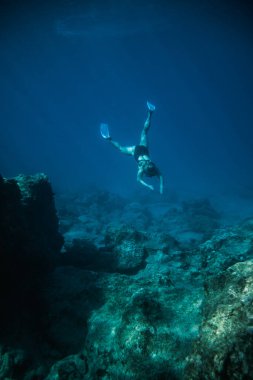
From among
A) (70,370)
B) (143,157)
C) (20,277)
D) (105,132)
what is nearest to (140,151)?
(143,157)

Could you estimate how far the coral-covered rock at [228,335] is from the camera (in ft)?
8.82

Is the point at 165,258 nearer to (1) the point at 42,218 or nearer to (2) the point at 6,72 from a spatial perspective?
(1) the point at 42,218

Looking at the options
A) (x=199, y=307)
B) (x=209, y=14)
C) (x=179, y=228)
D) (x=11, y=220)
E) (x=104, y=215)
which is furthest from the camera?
(x=209, y=14)

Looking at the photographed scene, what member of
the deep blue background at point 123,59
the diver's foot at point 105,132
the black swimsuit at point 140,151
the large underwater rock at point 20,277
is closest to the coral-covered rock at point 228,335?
the large underwater rock at point 20,277

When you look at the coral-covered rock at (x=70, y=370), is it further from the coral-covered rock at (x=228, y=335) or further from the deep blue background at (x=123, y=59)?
the deep blue background at (x=123, y=59)

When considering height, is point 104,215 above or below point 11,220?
above

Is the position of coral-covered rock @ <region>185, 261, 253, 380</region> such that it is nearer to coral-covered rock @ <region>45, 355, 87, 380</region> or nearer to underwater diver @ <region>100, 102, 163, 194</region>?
coral-covered rock @ <region>45, 355, 87, 380</region>

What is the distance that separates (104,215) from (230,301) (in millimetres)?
18376

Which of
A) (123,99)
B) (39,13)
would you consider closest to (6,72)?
(39,13)

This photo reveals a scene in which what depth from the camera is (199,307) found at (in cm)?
479

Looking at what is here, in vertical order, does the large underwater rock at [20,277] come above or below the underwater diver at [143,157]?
below

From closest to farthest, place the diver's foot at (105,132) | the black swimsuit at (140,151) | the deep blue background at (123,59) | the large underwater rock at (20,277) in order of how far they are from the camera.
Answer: the large underwater rock at (20,277), the black swimsuit at (140,151), the diver's foot at (105,132), the deep blue background at (123,59)

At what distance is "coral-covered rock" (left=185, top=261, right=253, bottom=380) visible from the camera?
106 inches

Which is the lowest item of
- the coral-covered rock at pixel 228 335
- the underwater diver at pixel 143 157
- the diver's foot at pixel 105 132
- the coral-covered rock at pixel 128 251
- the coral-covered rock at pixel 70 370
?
the coral-covered rock at pixel 70 370
